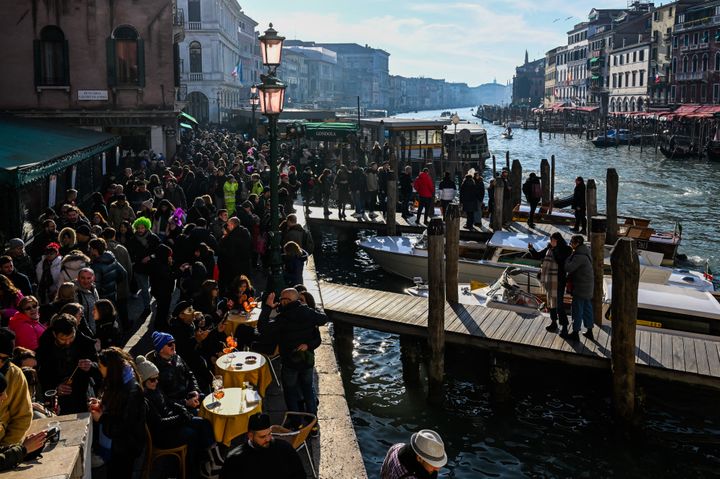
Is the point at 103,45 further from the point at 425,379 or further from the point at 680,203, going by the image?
the point at 680,203

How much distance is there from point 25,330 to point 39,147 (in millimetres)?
10025

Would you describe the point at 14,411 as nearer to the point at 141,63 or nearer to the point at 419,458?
the point at 419,458

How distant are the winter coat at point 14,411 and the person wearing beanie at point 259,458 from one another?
1.32 m

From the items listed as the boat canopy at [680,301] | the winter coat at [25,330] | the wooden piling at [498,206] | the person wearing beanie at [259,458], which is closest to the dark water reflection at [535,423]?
the boat canopy at [680,301]

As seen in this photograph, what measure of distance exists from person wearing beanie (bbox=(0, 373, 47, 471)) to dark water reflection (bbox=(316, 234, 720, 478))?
19.4ft

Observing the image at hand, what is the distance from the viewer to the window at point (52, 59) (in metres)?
22.8

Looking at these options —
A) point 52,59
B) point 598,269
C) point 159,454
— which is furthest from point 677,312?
point 52,59

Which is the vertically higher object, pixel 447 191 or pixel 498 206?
pixel 447 191

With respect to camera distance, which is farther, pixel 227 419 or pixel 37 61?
pixel 37 61

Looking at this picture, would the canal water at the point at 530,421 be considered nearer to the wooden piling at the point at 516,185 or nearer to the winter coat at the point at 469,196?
the winter coat at the point at 469,196

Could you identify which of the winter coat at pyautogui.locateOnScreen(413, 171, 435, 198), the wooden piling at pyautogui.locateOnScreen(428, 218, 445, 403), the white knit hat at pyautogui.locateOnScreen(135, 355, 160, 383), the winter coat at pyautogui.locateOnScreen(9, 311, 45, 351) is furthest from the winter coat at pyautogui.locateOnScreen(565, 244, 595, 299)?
the winter coat at pyautogui.locateOnScreen(413, 171, 435, 198)

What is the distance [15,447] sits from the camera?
4.64 m

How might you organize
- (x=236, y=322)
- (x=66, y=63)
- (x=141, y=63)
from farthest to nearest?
(x=141, y=63), (x=66, y=63), (x=236, y=322)

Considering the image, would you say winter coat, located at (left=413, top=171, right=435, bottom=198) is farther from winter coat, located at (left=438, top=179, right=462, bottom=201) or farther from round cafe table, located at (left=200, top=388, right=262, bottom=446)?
round cafe table, located at (left=200, top=388, right=262, bottom=446)
